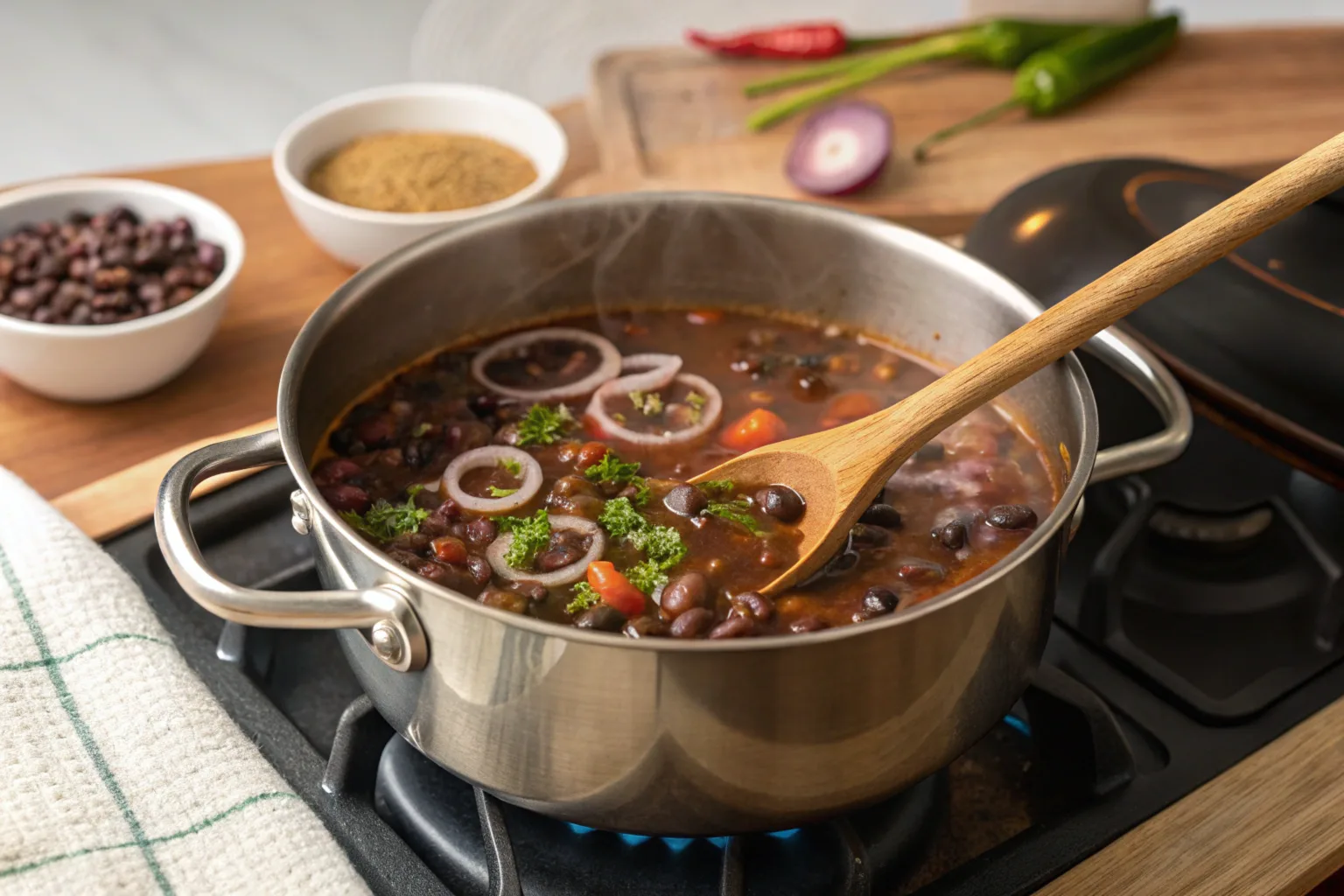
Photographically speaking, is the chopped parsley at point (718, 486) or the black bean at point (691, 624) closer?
the black bean at point (691, 624)

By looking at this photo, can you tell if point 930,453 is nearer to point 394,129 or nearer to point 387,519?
point 387,519

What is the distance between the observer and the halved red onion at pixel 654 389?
2.02m

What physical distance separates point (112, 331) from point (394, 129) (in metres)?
0.99

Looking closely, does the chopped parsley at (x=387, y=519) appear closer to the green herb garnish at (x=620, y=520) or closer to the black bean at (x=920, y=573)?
the green herb garnish at (x=620, y=520)

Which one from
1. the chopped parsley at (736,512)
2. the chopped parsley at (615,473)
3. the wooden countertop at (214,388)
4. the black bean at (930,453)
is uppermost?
the chopped parsley at (736,512)

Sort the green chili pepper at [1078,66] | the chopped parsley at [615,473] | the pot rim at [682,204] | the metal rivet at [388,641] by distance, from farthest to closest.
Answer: the green chili pepper at [1078,66], the chopped parsley at [615,473], the metal rivet at [388,641], the pot rim at [682,204]

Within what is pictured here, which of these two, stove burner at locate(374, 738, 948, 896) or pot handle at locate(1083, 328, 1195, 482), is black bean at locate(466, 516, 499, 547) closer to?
stove burner at locate(374, 738, 948, 896)

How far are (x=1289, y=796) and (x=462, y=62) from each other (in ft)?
12.9

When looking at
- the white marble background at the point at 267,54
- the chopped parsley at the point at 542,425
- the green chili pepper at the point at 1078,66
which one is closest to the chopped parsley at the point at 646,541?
the chopped parsley at the point at 542,425

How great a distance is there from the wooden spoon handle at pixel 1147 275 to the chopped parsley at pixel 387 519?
720mm

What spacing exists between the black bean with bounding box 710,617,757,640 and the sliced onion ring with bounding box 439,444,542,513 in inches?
17.1

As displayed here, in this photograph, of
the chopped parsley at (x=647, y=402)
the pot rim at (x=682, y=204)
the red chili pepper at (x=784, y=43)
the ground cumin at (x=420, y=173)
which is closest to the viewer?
the pot rim at (x=682, y=204)

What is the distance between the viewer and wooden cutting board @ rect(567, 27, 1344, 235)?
3057 mm

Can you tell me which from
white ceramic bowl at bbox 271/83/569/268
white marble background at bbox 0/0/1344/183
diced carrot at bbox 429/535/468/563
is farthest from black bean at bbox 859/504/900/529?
white marble background at bbox 0/0/1344/183
